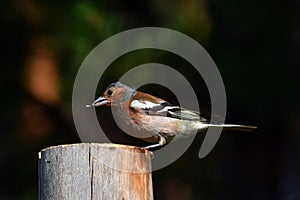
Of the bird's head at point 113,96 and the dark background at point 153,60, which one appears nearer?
the bird's head at point 113,96

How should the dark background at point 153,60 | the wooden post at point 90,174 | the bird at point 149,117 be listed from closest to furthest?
the wooden post at point 90,174, the bird at point 149,117, the dark background at point 153,60

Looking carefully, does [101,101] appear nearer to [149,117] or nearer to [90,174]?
[149,117]

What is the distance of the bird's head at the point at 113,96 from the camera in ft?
16.0

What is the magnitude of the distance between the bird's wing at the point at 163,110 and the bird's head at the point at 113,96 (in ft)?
0.23

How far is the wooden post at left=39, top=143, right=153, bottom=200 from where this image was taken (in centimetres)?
296

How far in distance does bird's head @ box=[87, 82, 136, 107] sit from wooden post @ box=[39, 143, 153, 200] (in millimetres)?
1829

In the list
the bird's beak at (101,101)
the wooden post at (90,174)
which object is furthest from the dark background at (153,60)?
the wooden post at (90,174)

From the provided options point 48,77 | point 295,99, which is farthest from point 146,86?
point 295,99

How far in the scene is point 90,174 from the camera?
117 inches

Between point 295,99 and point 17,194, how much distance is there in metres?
2.32

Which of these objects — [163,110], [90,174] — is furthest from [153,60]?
[90,174]

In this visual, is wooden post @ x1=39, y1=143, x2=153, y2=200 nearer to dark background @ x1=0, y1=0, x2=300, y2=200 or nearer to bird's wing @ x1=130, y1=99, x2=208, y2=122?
bird's wing @ x1=130, y1=99, x2=208, y2=122

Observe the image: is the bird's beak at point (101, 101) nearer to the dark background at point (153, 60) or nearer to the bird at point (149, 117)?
the bird at point (149, 117)

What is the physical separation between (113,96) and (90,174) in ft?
6.45
